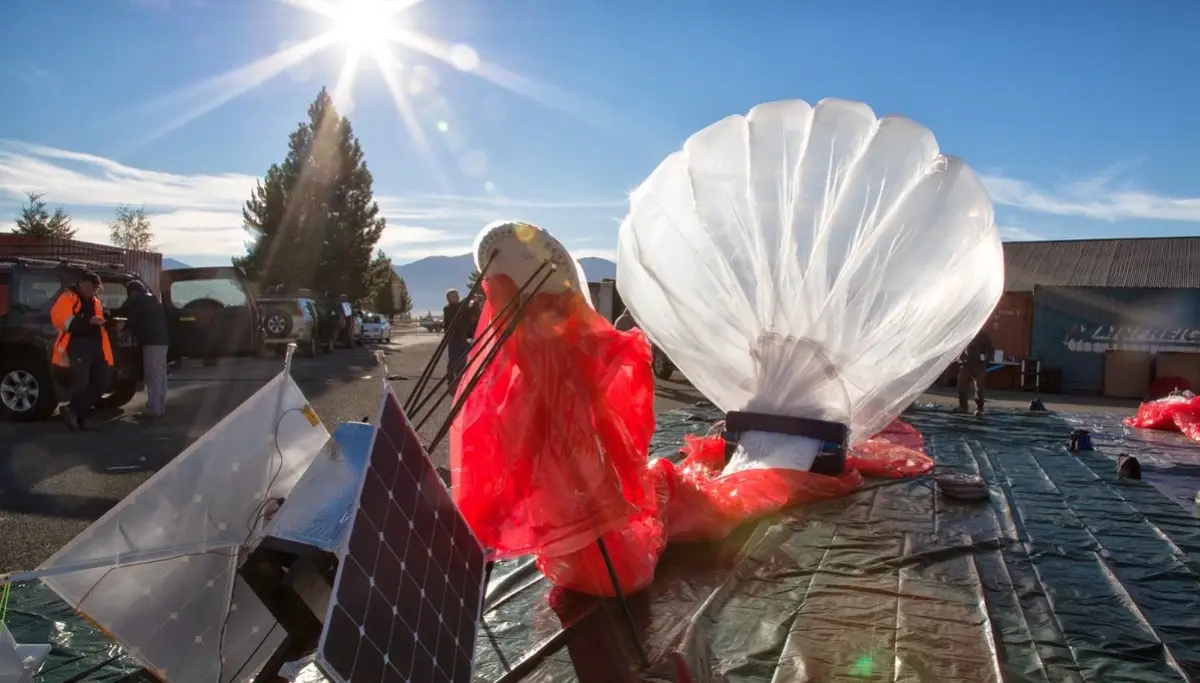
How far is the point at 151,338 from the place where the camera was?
923cm

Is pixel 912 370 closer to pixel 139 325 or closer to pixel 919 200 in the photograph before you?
pixel 919 200

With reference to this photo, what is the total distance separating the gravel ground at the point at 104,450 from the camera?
4.95 metres

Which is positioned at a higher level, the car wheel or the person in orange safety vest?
the person in orange safety vest

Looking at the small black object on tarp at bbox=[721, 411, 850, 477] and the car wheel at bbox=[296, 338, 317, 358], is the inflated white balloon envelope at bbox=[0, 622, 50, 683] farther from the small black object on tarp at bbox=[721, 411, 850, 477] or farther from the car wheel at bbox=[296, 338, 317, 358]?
the car wheel at bbox=[296, 338, 317, 358]

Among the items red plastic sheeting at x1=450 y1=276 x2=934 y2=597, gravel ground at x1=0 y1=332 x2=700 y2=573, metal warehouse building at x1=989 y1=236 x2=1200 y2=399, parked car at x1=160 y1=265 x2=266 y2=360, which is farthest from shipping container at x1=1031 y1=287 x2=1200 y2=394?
red plastic sheeting at x1=450 y1=276 x2=934 y2=597

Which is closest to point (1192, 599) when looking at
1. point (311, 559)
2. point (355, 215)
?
point (311, 559)

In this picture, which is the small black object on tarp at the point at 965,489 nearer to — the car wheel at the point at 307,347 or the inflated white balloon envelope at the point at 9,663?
the inflated white balloon envelope at the point at 9,663

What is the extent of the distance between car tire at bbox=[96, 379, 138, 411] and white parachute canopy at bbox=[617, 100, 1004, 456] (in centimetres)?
697

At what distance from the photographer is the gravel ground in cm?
495

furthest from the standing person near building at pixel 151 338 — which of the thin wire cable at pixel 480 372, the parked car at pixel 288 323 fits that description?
the parked car at pixel 288 323

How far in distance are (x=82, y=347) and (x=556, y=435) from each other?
294 inches

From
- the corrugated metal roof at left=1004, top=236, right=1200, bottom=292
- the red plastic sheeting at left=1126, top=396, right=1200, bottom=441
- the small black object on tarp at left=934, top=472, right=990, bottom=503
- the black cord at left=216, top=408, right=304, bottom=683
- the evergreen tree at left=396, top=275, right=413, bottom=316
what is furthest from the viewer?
the evergreen tree at left=396, top=275, right=413, bottom=316

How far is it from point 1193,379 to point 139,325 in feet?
64.6

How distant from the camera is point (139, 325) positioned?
30.3 feet
